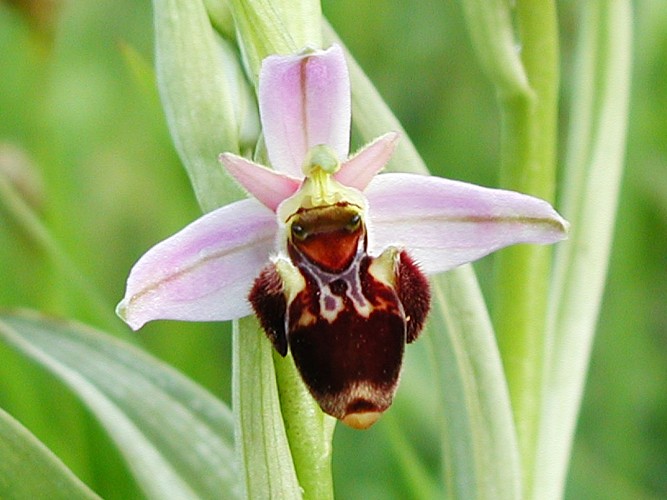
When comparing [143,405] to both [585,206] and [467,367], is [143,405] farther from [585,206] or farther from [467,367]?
[585,206]

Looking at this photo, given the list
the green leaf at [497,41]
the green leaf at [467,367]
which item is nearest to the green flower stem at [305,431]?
the green leaf at [467,367]

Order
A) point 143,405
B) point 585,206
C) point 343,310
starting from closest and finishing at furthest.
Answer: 1. point 343,310
2. point 143,405
3. point 585,206

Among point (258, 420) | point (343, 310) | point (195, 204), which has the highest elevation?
point (343, 310)

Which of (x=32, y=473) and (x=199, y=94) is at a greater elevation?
(x=199, y=94)

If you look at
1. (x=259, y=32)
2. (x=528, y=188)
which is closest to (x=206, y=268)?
(x=259, y=32)

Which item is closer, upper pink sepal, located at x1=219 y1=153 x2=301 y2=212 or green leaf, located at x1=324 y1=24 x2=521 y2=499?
upper pink sepal, located at x1=219 y1=153 x2=301 y2=212

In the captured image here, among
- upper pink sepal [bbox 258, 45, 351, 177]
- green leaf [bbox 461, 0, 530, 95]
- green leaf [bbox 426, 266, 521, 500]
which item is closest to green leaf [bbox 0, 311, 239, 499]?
green leaf [bbox 426, 266, 521, 500]

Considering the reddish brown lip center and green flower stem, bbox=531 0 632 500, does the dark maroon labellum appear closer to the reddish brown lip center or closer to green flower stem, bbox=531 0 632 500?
the reddish brown lip center
